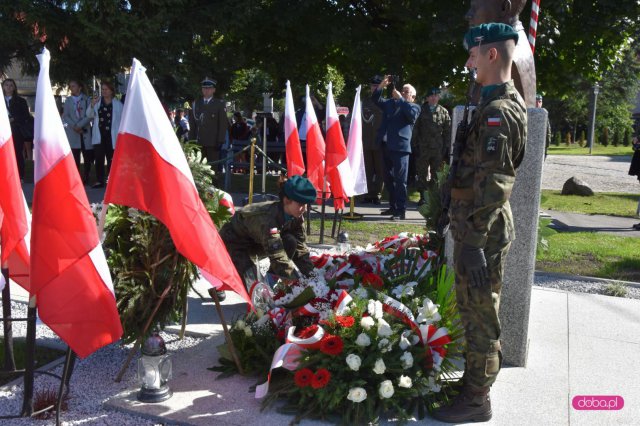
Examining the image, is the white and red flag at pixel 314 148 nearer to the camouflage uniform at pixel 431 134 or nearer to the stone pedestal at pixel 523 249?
the camouflage uniform at pixel 431 134

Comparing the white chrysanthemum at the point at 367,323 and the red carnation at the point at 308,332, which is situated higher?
the white chrysanthemum at the point at 367,323

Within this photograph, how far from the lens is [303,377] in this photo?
12.5ft

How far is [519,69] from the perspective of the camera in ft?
15.6

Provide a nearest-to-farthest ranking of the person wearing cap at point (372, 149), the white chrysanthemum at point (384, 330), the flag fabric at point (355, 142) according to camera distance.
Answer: the white chrysanthemum at point (384, 330)
the flag fabric at point (355, 142)
the person wearing cap at point (372, 149)

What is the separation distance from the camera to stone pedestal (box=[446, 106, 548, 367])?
4438mm

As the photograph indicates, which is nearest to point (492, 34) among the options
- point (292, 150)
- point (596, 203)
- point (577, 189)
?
point (292, 150)

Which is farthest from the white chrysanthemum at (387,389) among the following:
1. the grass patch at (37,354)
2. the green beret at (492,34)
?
the grass patch at (37,354)

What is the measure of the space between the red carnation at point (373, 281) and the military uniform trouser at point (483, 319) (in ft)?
3.42

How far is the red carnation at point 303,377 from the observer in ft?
12.5

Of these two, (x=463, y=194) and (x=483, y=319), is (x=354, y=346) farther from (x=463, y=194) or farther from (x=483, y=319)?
(x=463, y=194)

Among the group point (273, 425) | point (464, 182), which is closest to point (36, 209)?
point (273, 425)

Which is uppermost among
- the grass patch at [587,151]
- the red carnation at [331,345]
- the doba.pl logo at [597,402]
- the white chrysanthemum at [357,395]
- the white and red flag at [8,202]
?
the grass patch at [587,151]

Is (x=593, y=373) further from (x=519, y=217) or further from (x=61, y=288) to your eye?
(x=61, y=288)

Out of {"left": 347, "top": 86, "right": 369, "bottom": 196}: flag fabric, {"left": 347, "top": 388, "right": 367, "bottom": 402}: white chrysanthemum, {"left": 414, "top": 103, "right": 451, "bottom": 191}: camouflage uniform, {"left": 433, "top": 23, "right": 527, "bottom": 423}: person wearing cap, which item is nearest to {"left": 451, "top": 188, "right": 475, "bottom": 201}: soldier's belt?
{"left": 433, "top": 23, "right": 527, "bottom": 423}: person wearing cap
